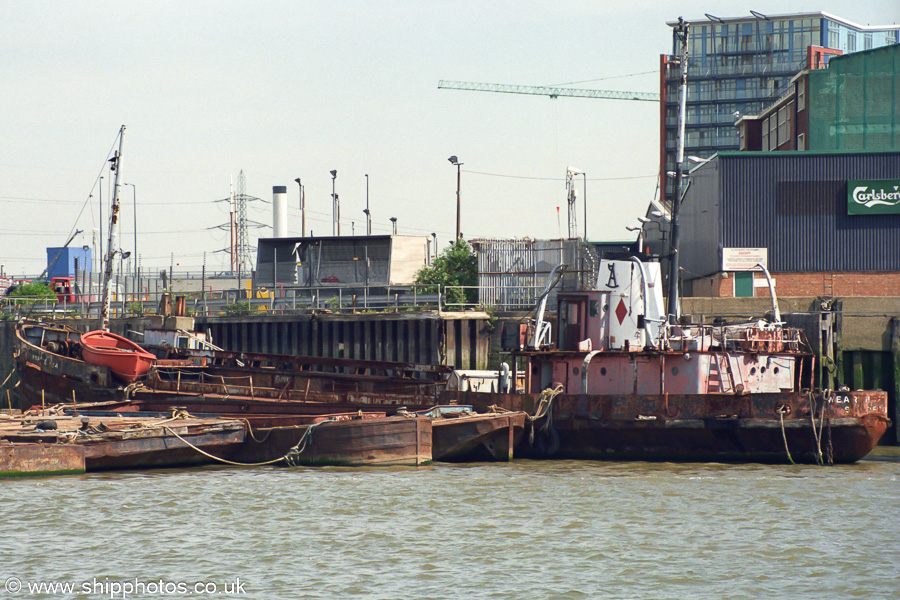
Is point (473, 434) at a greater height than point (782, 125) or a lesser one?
lesser

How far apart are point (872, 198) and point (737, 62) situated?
6266 cm

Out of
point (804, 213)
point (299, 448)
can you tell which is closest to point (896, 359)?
point (804, 213)

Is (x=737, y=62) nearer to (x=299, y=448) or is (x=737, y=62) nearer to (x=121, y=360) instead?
(x=121, y=360)

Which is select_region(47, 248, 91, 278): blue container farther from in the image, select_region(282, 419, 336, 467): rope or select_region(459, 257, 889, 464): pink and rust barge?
select_region(459, 257, 889, 464): pink and rust barge

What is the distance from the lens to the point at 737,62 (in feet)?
315

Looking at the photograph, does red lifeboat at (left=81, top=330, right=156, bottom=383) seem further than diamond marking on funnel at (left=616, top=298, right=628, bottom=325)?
Yes

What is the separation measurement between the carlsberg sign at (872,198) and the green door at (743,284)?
422cm

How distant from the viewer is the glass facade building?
9444cm

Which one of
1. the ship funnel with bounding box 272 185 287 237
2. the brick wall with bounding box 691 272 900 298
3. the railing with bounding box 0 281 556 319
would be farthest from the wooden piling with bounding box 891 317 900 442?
the ship funnel with bounding box 272 185 287 237

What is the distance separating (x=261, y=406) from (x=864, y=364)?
53.6 ft

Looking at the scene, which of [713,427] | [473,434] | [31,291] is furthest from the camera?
[31,291]

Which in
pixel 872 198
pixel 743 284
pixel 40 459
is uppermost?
pixel 872 198

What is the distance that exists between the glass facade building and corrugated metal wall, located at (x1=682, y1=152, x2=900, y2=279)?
57.3m

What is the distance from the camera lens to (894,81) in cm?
4391
